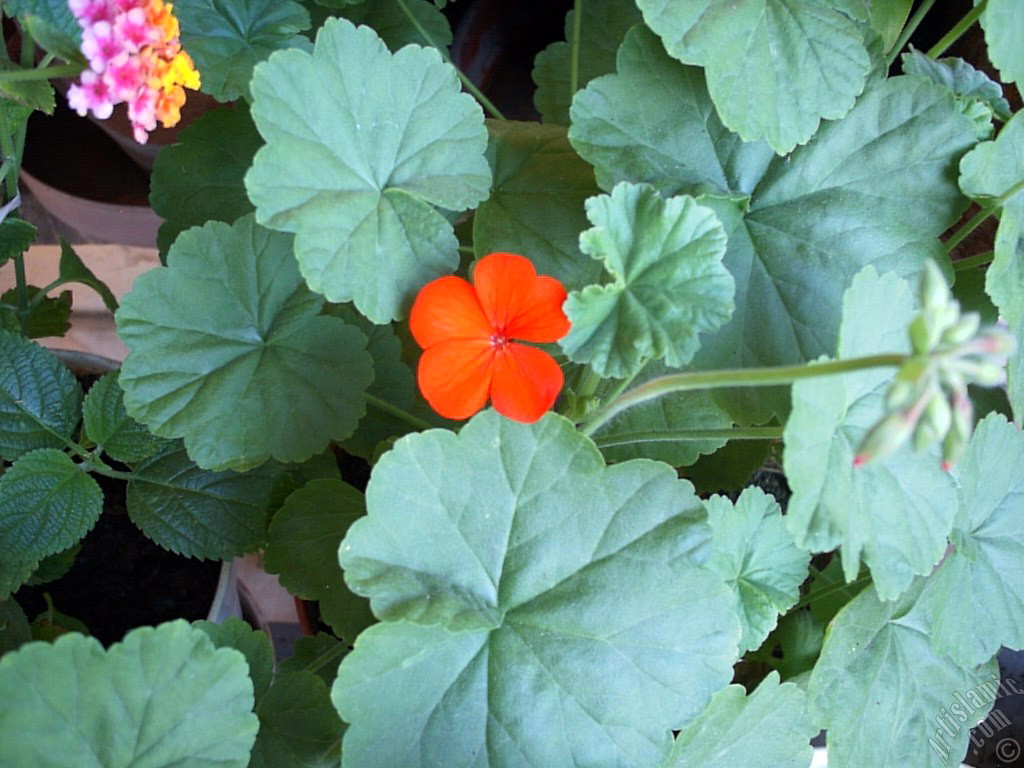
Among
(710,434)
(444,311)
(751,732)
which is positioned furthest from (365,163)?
(751,732)

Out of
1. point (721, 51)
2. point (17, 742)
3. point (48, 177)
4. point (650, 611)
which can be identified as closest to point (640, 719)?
point (650, 611)

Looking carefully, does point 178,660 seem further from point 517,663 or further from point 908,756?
point 908,756

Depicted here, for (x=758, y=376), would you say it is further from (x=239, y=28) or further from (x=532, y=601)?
(x=239, y=28)

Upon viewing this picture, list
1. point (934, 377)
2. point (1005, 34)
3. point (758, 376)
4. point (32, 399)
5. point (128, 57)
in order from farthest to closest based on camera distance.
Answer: point (32, 399), point (1005, 34), point (128, 57), point (758, 376), point (934, 377)

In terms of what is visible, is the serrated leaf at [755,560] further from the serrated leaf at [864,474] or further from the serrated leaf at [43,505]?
the serrated leaf at [43,505]

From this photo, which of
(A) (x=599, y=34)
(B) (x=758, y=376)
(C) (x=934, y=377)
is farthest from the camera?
(A) (x=599, y=34)

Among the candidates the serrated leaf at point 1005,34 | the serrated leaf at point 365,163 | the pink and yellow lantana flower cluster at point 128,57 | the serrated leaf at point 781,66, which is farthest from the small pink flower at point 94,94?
the serrated leaf at point 1005,34
